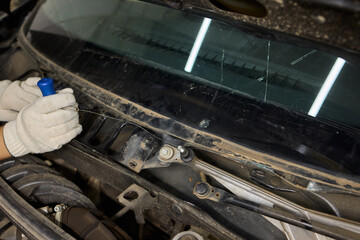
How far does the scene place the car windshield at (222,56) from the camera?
39.9 inches

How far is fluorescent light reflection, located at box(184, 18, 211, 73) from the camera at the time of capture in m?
1.23

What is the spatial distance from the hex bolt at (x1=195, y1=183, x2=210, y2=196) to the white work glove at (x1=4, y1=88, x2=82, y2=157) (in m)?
0.56

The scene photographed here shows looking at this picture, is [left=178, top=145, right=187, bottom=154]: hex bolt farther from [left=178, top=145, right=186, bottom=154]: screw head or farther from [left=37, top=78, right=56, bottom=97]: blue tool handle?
[left=37, top=78, right=56, bottom=97]: blue tool handle

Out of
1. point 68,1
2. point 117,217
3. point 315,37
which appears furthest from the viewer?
point 68,1

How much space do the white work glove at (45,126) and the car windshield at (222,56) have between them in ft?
1.31

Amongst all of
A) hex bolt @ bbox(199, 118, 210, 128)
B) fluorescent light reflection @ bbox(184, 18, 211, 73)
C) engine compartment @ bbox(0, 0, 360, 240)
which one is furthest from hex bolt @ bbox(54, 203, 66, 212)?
fluorescent light reflection @ bbox(184, 18, 211, 73)

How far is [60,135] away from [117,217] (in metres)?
0.40

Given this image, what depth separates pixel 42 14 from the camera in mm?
1810

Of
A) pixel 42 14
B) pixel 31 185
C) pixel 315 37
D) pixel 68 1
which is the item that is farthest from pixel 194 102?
pixel 42 14

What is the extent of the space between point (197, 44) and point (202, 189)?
0.61 metres

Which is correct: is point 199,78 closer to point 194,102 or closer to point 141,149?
point 194,102

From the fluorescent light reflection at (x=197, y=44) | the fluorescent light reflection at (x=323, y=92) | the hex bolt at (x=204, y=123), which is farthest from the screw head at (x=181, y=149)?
the fluorescent light reflection at (x=323, y=92)

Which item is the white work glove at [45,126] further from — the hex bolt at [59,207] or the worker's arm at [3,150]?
the hex bolt at [59,207]

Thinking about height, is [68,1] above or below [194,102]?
above
